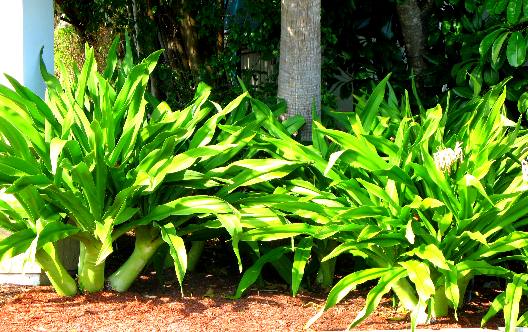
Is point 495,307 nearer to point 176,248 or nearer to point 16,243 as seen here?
point 176,248

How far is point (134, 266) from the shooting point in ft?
16.4

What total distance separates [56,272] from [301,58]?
233 centimetres

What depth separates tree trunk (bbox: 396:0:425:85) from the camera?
737 centimetres

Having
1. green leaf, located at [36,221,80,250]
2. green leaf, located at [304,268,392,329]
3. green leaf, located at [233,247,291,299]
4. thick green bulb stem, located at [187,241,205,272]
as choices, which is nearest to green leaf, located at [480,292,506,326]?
green leaf, located at [304,268,392,329]

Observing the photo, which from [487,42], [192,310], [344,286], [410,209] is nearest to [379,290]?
[344,286]

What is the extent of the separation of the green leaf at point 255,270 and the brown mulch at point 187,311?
8cm

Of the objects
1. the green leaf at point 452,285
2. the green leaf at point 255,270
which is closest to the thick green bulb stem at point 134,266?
the green leaf at point 255,270

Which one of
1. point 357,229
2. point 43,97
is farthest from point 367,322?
point 43,97

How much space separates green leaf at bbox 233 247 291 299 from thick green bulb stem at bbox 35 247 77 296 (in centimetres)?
95

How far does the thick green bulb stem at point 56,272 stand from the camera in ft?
15.7

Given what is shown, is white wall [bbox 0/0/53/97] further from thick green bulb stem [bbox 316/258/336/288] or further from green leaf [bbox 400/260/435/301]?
green leaf [bbox 400/260/435/301]

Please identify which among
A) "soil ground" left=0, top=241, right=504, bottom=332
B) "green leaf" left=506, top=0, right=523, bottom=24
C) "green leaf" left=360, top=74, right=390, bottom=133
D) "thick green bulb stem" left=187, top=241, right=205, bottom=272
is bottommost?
"soil ground" left=0, top=241, right=504, bottom=332

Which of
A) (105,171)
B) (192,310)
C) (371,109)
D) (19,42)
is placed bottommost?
(192,310)

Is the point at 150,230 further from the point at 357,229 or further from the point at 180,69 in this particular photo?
the point at 180,69
